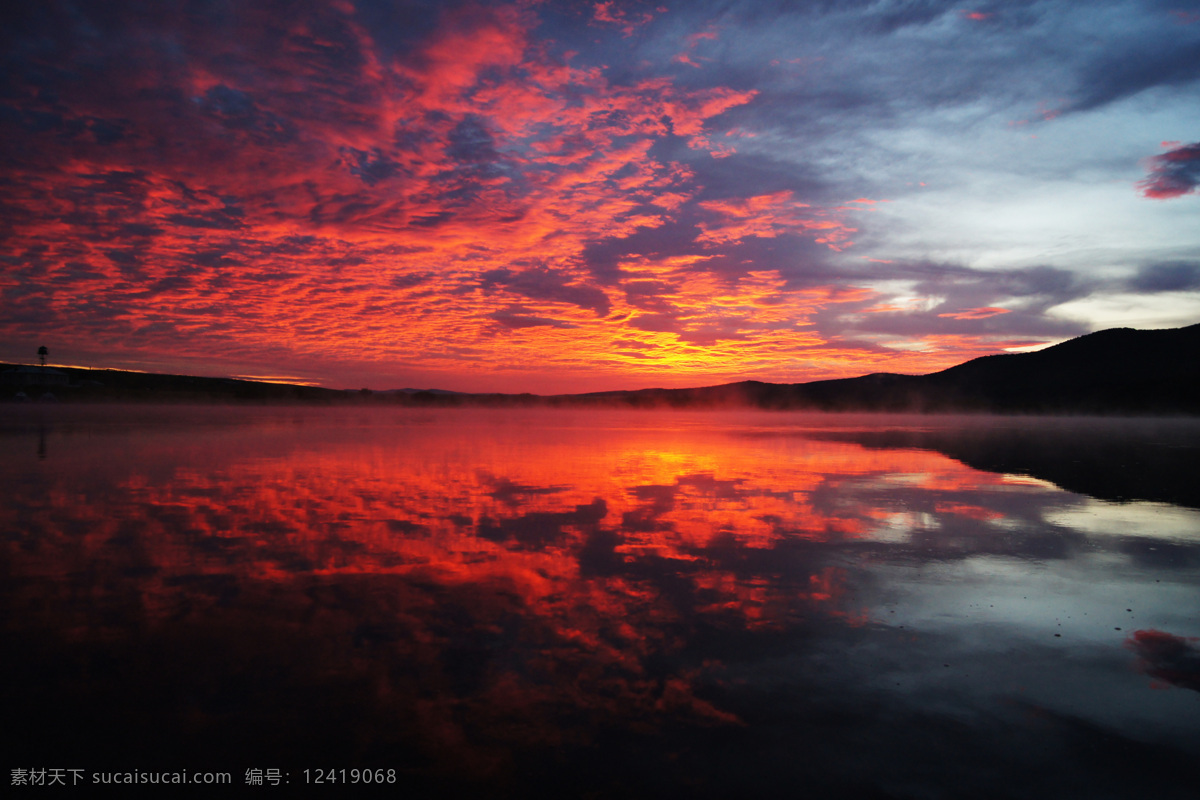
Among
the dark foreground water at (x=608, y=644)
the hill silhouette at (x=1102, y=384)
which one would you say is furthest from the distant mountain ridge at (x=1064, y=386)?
the dark foreground water at (x=608, y=644)

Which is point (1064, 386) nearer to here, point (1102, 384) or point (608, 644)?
point (1102, 384)

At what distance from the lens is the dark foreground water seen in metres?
4.59

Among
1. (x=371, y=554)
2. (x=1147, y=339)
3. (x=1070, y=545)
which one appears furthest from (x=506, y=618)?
(x=1147, y=339)

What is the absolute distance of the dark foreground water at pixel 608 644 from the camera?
459 centimetres

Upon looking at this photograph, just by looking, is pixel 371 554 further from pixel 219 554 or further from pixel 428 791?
pixel 428 791

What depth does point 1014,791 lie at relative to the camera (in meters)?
4.31

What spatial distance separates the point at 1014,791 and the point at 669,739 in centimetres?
242

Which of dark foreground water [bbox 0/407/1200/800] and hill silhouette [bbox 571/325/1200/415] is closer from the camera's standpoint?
dark foreground water [bbox 0/407/1200/800]

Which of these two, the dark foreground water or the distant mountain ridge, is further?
the distant mountain ridge

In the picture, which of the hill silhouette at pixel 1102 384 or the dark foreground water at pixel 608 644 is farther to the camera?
the hill silhouette at pixel 1102 384

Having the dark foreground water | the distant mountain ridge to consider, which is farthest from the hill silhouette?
the dark foreground water

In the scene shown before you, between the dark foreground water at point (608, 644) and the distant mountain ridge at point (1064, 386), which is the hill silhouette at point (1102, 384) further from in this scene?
the dark foreground water at point (608, 644)

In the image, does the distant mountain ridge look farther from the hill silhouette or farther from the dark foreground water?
the dark foreground water

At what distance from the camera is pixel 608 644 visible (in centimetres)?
666
